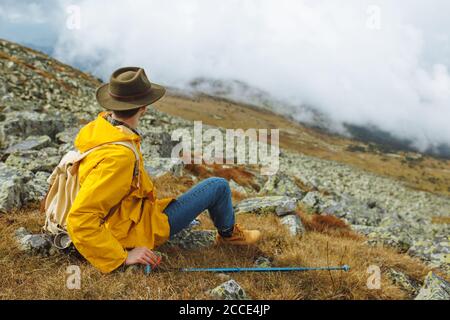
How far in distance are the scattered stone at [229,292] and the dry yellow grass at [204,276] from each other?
153 millimetres

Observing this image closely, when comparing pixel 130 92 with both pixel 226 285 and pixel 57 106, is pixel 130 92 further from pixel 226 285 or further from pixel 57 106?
pixel 57 106

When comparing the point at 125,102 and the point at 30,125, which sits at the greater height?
the point at 125,102

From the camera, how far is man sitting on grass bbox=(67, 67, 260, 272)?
4406mm

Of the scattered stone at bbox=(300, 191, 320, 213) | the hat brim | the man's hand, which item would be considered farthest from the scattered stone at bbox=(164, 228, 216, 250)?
the scattered stone at bbox=(300, 191, 320, 213)

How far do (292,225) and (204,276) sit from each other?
3461mm

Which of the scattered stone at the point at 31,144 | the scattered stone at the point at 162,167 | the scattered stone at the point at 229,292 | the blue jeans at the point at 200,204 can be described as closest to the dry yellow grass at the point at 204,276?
the scattered stone at the point at 229,292

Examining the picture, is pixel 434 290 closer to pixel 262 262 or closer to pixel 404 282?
pixel 404 282

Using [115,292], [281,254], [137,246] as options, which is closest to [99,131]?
[137,246]

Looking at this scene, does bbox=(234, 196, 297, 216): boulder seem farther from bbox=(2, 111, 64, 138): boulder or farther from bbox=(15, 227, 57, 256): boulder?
bbox=(2, 111, 64, 138): boulder

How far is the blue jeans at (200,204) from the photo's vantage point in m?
5.79

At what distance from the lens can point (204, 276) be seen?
524 cm

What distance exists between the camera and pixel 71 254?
5.67 meters

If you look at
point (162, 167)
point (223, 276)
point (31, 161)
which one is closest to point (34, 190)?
point (31, 161)

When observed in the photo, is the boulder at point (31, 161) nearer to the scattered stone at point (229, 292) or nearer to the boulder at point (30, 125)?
the boulder at point (30, 125)
